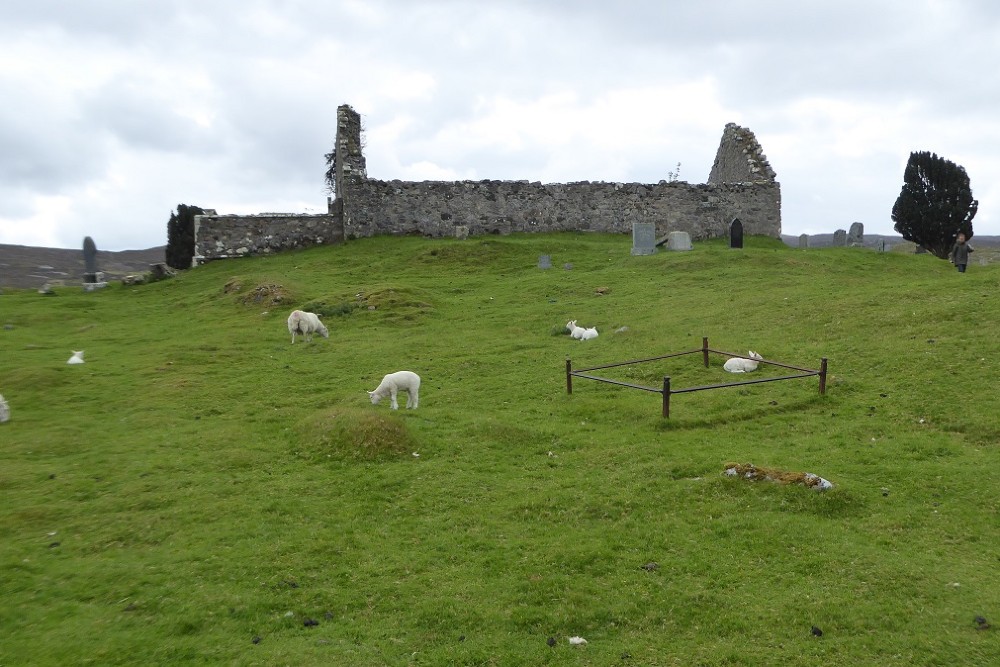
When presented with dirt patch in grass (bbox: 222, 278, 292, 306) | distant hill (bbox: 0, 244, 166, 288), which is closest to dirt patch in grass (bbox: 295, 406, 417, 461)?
dirt patch in grass (bbox: 222, 278, 292, 306)

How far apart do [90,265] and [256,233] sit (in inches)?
323

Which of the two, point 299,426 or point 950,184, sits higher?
point 950,184

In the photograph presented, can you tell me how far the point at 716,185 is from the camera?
44.2 metres

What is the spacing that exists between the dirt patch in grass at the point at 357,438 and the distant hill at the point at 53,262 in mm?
53906

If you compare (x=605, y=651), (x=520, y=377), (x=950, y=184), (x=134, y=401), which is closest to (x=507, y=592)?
(x=605, y=651)

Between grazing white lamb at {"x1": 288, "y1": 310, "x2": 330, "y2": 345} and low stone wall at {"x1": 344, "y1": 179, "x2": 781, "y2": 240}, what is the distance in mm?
18640

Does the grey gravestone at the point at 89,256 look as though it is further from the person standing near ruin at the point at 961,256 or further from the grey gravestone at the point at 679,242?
the person standing near ruin at the point at 961,256

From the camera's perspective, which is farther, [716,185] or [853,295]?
[716,185]

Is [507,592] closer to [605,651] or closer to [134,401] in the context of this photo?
[605,651]

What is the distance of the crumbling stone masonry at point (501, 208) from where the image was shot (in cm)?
4128

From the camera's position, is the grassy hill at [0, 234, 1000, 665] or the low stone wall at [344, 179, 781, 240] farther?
the low stone wall at [344, 179, 781, 240]

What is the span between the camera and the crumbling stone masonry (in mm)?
41281

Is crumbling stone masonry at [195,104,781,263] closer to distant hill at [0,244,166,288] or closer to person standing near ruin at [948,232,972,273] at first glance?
person standing near ruin at [948,232,972,273]

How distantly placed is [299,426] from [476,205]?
29584 mm
